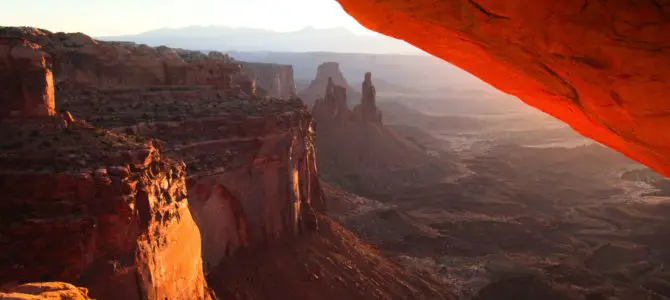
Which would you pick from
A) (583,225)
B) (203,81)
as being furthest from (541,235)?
(203,81)

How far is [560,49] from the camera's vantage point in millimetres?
5859

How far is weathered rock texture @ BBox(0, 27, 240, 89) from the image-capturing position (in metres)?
28.5

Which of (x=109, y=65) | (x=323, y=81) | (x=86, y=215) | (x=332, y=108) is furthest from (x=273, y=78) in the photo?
(x=86, y=215)

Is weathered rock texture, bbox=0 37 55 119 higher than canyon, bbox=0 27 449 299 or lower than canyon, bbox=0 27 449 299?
higher

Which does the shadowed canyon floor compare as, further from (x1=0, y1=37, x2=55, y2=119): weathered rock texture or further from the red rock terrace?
(x1=0, y1=37, x2=55, y2=119): weathered rock texture

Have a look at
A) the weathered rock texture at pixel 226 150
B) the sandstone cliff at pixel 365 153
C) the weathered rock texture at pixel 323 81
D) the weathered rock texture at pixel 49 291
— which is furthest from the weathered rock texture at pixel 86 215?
the weathered rock texture at pixel 323 81

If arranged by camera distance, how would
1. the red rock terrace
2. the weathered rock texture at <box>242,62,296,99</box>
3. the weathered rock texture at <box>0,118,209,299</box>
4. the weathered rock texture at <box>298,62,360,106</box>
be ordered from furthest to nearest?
the weathered rock texture at <box>298,62,360,106</box>
the weathered rock texture at <box>242,62,296,99</box>
the red rock terrace
the weathered rock texture at <box>0,118,209,299</box>

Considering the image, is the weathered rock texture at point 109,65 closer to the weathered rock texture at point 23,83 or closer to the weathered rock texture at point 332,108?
the weathered rock texture at point 23,83

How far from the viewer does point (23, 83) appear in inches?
616

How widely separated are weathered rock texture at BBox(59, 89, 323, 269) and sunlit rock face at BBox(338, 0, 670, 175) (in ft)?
58.1

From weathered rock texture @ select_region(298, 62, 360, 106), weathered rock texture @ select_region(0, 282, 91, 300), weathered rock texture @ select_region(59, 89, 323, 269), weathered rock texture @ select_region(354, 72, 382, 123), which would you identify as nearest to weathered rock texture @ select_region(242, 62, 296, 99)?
weathered rock texture @ select_region(298, 62, 360, 106)

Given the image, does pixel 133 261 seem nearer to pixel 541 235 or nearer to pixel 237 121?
pixel 237 121

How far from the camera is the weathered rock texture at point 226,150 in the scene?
2434cm

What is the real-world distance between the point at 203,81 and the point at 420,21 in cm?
2663
